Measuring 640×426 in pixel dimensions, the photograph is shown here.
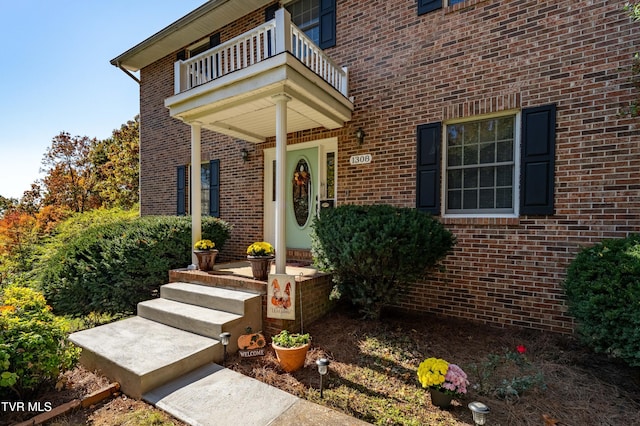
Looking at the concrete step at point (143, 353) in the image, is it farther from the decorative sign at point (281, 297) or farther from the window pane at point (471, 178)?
the window pane at point (471, 178)

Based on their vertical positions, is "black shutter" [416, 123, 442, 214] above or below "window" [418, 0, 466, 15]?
below

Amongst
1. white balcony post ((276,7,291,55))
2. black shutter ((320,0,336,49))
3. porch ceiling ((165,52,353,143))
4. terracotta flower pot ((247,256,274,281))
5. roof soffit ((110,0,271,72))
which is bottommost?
terracotta flower pot ((247,256,274,281))

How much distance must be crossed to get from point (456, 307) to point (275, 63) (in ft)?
14.3

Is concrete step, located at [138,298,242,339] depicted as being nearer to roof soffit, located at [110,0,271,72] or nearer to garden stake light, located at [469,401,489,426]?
garden stake light, located at [469,401,489,426]

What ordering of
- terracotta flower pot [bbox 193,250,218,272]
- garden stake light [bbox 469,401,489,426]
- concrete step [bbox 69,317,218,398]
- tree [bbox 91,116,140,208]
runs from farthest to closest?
1. tree [bbox 91,116,140,208]
2. terracotta flower pot [bbox 193,250,218,272]
3. concrete step [bbox 69,317,218,398]
4. garden stake light [bbox 469,401,489,426]

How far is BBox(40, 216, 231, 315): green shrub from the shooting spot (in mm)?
5254

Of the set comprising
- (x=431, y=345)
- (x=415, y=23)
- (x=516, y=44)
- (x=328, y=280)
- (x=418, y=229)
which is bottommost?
(x=431, y=345)

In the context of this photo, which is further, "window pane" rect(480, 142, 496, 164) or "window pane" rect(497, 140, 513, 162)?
"window pane" rect(480, 142, 496, 164)

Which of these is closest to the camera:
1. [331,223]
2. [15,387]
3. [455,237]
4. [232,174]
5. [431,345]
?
[15,387]

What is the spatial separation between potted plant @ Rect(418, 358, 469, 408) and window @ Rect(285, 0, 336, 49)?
5580mm

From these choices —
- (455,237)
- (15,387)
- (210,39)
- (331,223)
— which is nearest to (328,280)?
(331,223)

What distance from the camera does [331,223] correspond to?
12.9 ft

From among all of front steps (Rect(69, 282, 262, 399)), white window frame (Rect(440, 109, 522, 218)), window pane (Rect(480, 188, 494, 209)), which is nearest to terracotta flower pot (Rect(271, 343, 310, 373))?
front steps (Rect(69, 282, 262, 399))

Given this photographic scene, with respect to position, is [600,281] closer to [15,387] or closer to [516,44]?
[516,44]
